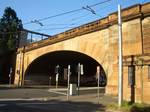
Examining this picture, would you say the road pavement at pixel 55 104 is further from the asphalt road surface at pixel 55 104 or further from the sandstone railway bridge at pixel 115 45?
the sandstone railway bridge at pixel 115 45

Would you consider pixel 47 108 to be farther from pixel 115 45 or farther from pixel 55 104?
pixel 115 45

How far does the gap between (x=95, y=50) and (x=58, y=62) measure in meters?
26.0

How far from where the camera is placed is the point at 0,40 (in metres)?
69.9

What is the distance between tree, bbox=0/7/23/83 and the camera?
6353cm

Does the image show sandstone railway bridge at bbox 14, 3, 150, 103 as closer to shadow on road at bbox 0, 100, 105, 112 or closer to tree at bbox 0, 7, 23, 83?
shadow on road at bbox 0, 100, 105, 112

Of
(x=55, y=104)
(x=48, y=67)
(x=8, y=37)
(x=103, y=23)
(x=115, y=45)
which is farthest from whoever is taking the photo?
(x=8, y=37)

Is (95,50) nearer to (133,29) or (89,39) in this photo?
(89,39)

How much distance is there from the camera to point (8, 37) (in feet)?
243

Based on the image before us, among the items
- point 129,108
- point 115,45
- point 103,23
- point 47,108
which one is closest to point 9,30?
point 103,23

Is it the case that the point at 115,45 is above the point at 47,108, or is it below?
above

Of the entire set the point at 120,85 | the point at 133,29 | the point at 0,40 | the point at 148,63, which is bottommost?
the point at 120,85

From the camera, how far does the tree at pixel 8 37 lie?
6353 centimetres

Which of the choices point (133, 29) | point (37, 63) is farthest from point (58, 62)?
point (133, 29)

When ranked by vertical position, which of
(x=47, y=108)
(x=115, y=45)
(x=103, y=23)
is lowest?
(x=47, y=108)
